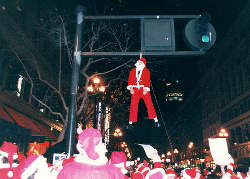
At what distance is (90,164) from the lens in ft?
11.6

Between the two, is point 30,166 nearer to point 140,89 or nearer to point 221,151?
point 140,89

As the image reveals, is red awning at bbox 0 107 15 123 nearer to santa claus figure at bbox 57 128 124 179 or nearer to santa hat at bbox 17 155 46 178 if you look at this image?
santa hat at bbox 17 155 46 178

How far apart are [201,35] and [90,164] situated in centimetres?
344

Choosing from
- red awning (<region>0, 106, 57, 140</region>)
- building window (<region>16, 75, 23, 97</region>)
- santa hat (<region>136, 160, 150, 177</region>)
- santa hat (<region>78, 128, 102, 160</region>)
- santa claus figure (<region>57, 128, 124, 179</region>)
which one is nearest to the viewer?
santa claus figure (<region>57, 128, 124, 179</region>)

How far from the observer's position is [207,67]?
250 feet

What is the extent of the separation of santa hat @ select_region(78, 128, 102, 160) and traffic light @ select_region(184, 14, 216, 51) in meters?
2.91

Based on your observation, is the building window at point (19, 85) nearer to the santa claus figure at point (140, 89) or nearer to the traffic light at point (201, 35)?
the santa claus figure at point (140, 89)

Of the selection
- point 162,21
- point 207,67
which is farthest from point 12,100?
point 207,67

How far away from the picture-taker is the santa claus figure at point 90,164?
3.44m

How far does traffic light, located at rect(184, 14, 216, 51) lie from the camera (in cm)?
548

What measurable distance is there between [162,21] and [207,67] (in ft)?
243

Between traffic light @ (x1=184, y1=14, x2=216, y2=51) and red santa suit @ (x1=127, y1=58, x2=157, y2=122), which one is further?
red santa suit @ (x1=127, y1=58, x2=157, y2=122)

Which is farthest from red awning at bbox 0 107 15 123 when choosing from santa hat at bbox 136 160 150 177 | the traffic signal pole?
the traffic signal pole

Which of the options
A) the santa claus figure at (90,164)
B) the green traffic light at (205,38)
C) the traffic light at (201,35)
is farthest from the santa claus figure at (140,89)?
the santa claus figure at (90,164)
